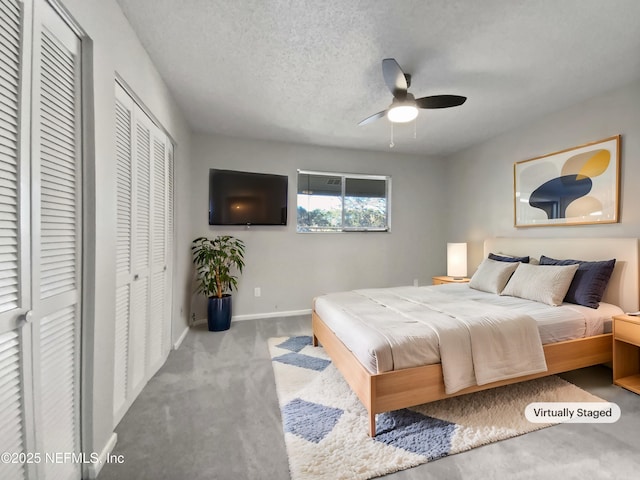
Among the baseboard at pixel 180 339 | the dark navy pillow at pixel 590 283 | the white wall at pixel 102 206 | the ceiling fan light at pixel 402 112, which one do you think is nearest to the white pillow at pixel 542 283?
the dark navy pillow at pixel 590 283

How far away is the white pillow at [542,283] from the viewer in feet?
7.79

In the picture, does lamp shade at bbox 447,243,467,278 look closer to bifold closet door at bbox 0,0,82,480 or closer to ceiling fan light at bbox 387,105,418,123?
ceiling fan light at bbox 387,105,418,123

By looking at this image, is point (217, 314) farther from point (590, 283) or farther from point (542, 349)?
point (590, 283)

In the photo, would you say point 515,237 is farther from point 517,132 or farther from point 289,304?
point 289,304

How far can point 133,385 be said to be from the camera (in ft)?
6.33

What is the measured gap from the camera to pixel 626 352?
A: 214 centimetres

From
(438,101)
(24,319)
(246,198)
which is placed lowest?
(24,319)

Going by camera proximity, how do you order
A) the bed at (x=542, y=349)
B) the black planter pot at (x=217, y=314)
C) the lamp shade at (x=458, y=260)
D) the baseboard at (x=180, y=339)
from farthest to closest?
the lamp shade at (x=458, y=260) → the black planter pot at (x=217, y=314) → the baseboard at (x=180, y=339) → the bed at (x=542, y=349)

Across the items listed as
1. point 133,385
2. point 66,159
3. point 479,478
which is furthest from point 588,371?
point 66,159

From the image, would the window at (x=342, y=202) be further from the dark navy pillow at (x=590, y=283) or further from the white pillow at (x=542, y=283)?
the dark navy pillow at (x=590, y=283)

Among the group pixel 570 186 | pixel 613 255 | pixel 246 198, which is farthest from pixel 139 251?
pixel 570 186

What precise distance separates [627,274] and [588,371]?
0.89m

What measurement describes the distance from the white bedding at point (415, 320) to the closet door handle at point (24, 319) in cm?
154

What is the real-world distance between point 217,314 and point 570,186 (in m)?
4.15
